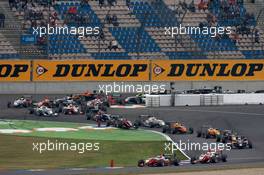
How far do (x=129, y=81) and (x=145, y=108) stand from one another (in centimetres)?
674

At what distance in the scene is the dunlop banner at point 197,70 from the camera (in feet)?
181

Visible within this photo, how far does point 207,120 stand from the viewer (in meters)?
43.1

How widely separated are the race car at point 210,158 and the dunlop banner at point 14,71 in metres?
25.3

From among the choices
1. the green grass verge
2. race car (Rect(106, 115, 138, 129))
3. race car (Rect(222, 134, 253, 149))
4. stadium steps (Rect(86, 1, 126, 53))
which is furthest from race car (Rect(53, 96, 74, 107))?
race car (Rect(222, 134, 253, 149))

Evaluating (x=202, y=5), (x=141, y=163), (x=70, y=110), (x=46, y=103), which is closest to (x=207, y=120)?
(x=70, y=110)

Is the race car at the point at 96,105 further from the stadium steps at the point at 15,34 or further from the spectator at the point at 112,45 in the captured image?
the spectator at the point at 112,45

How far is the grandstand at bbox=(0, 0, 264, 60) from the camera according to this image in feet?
188

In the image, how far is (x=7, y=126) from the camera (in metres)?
41.0

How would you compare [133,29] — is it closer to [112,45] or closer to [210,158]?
[112,45]

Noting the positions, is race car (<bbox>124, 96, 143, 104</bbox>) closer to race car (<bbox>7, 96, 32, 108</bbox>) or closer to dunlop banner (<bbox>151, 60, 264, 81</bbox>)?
dunlop banner (<bbox>151, 60, 264, 81</bbox>)

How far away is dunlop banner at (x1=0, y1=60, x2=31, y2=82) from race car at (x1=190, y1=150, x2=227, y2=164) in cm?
2525

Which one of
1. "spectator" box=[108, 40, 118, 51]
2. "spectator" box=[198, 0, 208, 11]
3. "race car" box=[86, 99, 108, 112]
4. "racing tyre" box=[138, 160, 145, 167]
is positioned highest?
"spectator" box=[198, 0, 208, 11]

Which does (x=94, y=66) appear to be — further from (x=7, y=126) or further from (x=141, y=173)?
(x=141, y=173)

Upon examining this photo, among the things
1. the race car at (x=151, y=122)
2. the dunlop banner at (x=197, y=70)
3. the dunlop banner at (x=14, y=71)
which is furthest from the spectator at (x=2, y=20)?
the race car at (x=151, y=122)
